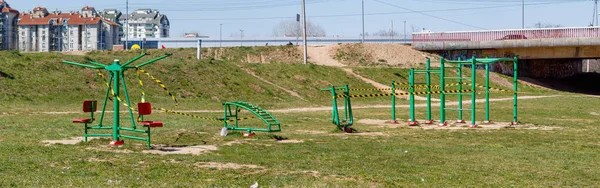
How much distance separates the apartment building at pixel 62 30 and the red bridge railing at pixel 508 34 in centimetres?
7601

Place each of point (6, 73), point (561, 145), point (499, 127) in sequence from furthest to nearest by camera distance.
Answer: point (6, 73)
point (499, 127)
point (561, 145)

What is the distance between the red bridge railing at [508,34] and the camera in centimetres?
6494

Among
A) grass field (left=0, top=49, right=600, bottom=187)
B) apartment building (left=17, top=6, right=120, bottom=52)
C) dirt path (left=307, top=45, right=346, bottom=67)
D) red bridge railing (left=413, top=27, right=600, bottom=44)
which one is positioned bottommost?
grass field (left=0, top=49, right=600, bottom=187)

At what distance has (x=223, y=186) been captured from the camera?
1256 cm

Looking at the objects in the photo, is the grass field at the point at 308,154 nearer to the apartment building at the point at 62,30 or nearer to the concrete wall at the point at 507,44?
the concrete wall at the point at 507,44

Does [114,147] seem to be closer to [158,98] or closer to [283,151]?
[283,151]

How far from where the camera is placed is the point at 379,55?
247ft

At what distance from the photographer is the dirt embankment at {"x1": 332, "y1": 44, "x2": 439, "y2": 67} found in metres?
72.6

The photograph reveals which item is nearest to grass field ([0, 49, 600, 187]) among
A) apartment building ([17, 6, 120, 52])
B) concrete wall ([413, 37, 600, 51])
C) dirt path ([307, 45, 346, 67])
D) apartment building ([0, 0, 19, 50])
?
concrete wall ([413, 37, 600, 51])

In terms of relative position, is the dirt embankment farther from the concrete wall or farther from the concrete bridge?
the concrete bridge

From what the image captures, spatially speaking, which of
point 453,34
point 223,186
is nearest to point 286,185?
point 223,186

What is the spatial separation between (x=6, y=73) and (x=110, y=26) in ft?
364

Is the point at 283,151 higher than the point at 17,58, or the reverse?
the point at 17,58

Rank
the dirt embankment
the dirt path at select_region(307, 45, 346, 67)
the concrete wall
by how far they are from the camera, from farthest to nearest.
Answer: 1. the dirt embankment
2. the dirt path at select_region(307, 45, 346, 67)
3. the concrete wall
